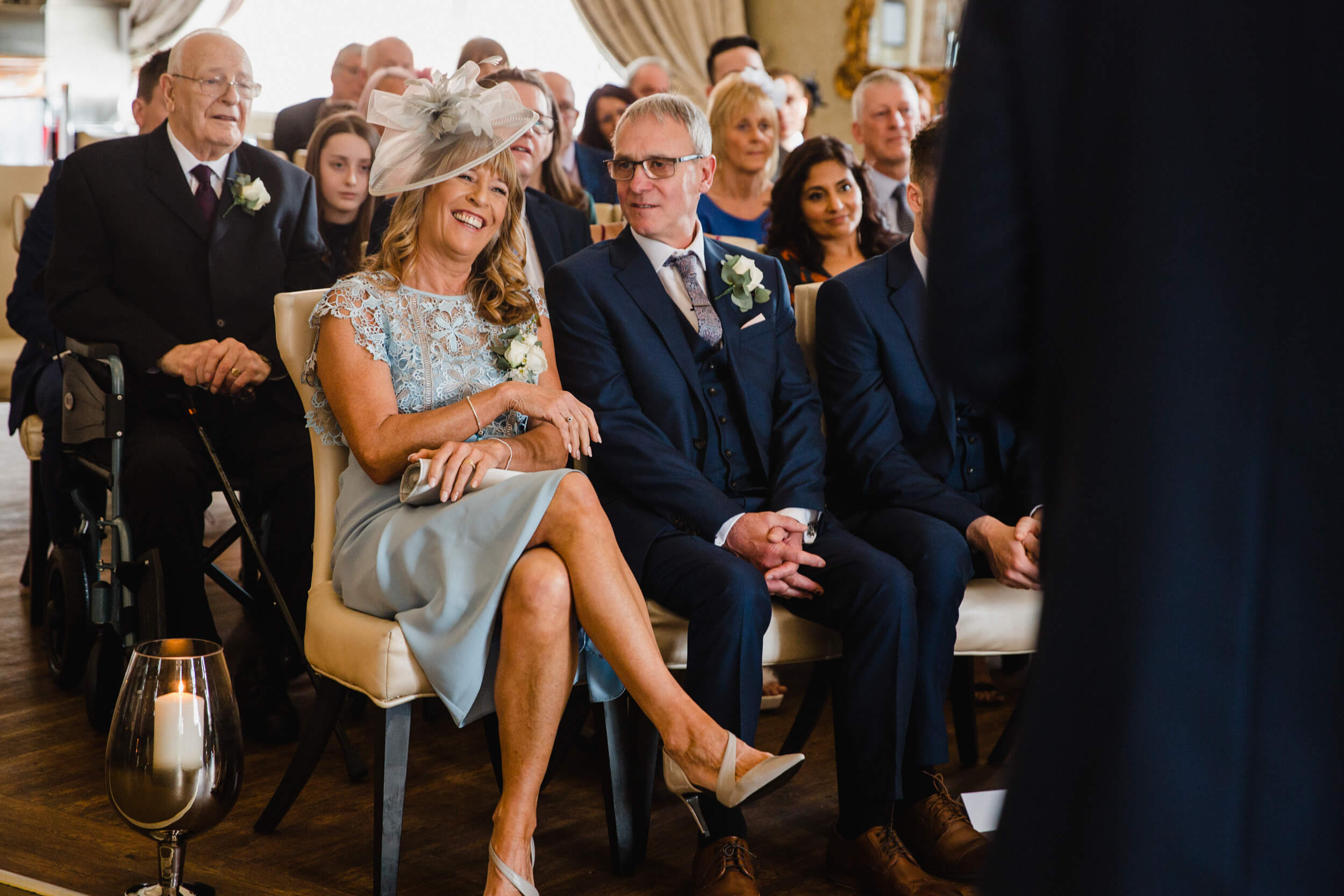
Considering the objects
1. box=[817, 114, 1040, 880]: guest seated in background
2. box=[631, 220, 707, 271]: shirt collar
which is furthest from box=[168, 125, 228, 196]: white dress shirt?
box=[817, 114, 1040, 880]: guest seated in background

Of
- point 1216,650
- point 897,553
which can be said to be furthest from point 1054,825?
point 897,553

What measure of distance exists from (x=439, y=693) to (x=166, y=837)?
47 cm

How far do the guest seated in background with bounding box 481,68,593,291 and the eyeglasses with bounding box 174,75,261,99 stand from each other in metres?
0.65

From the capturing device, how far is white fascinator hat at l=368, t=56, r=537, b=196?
8.68 feet

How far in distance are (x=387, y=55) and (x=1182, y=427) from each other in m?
5.05

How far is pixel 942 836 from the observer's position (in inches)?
94.6

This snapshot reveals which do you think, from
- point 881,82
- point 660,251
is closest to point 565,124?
point 881,82

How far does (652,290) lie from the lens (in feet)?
8.96

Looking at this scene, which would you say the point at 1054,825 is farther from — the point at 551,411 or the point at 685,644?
the point at 551,411

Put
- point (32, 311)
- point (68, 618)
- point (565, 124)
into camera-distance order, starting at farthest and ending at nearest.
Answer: point (565, 124) < point (32, 311) < point (68, 618)

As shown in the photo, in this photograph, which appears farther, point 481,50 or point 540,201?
point 481,50

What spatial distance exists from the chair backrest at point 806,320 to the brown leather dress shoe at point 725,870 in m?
1.15

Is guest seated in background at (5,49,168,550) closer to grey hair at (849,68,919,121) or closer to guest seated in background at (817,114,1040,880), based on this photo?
guest seated in background at (817,114,1040,880)

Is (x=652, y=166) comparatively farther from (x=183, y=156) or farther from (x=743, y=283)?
(x=183, y=156)
